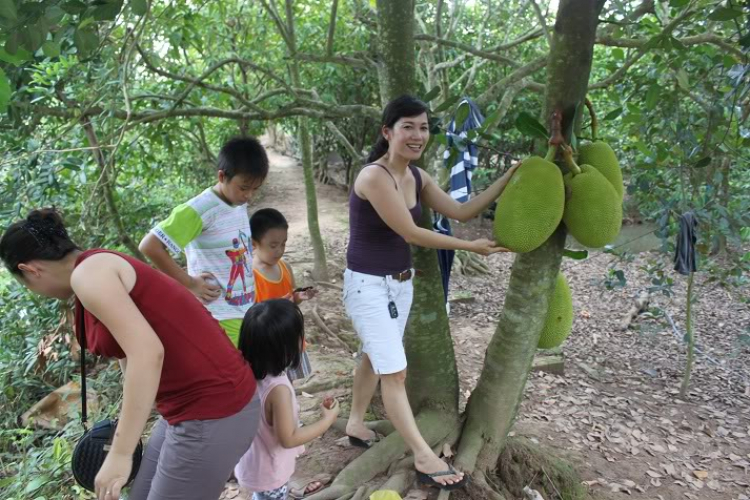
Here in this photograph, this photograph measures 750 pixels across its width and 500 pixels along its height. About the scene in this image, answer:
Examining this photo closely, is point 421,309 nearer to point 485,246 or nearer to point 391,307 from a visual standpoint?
point 391,307

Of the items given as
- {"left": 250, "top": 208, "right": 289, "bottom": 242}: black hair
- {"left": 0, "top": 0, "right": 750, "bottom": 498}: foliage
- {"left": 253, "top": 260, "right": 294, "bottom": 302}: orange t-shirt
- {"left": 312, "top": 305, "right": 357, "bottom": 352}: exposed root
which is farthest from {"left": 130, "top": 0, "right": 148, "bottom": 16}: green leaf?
{"left": 312, "top": 305, "right": 357, "bottom": 352}: exposed root

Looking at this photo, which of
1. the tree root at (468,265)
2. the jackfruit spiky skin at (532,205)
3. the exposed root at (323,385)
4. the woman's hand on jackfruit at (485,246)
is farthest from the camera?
the tree root at (468,265)

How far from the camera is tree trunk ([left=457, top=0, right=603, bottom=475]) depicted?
1521mm

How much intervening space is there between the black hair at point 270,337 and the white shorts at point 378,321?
371 millimetres

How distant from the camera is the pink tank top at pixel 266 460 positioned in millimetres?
1577

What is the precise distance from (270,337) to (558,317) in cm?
111

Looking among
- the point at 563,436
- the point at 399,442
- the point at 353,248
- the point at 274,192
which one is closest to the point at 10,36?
the point at 353,248

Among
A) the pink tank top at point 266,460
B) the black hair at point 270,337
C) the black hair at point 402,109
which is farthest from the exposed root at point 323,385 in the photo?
the black hair at point 402,109

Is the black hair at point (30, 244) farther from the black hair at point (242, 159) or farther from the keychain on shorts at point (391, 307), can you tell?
the keychain on shorts at point (391, 307)

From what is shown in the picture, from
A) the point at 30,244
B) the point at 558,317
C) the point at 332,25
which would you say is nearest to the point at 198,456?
the point at 30,244

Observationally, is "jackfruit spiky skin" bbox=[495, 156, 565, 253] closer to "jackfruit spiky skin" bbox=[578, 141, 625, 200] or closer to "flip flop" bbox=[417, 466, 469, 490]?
"jackfruit spiky skin" bbox=[578, 141, 625, 200]

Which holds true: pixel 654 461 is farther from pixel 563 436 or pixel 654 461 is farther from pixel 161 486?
pixel 161 486

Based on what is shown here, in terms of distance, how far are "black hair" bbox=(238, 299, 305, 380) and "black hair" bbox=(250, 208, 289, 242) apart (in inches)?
26.8

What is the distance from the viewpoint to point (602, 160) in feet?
5.37
